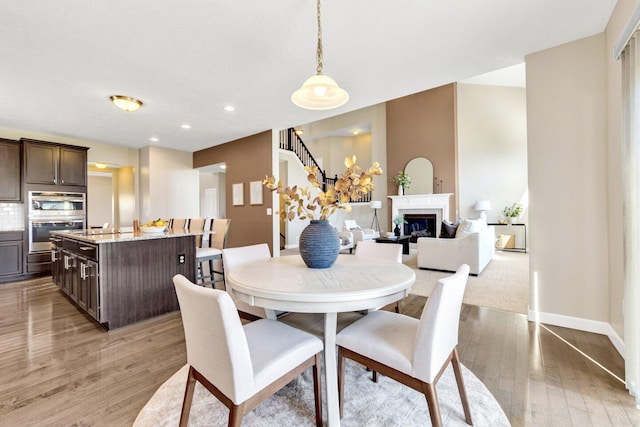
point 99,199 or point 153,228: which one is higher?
point 99,199

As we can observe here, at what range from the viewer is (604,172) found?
7.60 feet

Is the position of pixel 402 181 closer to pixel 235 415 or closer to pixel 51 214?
pixel 235 415

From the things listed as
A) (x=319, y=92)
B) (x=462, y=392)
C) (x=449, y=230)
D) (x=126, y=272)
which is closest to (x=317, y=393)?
(x=462, y=392)

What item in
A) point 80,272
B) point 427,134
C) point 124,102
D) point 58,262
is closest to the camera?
point 80,272

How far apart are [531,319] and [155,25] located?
4.19m

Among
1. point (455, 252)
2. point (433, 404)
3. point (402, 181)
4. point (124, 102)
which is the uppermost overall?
point (124, 102)

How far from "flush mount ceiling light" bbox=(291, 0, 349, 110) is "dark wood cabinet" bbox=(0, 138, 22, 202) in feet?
17.7

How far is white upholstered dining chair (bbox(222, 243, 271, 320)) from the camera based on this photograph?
6.15 ft

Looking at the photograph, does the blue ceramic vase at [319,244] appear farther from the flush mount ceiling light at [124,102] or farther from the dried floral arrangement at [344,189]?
the flush mount ceiling light at [124,102]

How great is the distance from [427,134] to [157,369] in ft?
25.4

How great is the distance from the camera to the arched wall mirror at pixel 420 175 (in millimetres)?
7516

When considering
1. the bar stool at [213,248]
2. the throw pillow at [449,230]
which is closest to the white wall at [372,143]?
the throw pillow at [449,230]

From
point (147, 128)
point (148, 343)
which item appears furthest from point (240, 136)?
point (148, 343)

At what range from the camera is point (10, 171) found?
4484 millimetres
